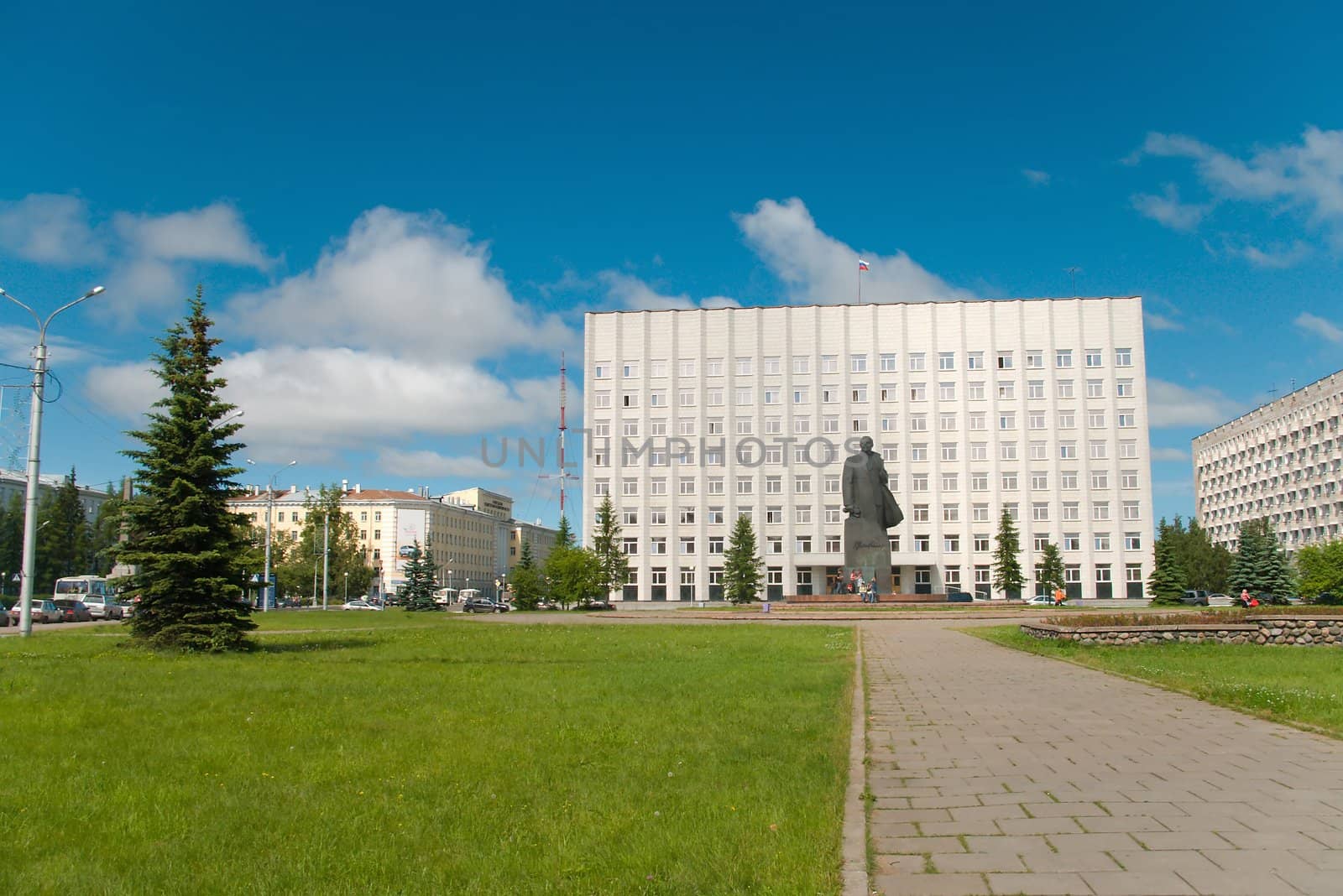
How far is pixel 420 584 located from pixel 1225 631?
58001 mm

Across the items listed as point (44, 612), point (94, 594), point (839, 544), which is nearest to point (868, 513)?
point (839, 544)

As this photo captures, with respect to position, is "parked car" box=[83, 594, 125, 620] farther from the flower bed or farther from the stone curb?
the stone curb

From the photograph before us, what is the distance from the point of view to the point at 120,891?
16.2 feet

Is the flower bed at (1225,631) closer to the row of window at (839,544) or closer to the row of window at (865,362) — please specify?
the row of window at (839,544)

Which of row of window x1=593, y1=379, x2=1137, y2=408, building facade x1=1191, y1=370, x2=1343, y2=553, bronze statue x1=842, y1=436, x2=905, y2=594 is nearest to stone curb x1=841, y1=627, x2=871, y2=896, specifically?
bronze statue x1=842, y1=436, x2=905, y2=594

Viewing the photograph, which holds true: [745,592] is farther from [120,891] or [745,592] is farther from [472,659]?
[120,891]

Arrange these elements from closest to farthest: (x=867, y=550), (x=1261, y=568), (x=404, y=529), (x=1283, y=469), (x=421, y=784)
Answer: (x=421, y=784), (x=867, y=550), (x=1261, y=568), (x=1283, y=469), (x=404, y=529)

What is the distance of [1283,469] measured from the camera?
110 metres

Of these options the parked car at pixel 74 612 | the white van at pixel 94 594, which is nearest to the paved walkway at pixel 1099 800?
the white van at pixel 94 594

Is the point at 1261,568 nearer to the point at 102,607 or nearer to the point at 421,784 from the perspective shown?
the point at 421,784

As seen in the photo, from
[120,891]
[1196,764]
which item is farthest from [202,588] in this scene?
[1196,764]

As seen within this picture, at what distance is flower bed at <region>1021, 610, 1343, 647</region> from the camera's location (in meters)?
21.1

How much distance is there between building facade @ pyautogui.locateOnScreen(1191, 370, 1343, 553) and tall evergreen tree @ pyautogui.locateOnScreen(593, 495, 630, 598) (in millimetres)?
66644

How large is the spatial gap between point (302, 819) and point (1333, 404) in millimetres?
113831
